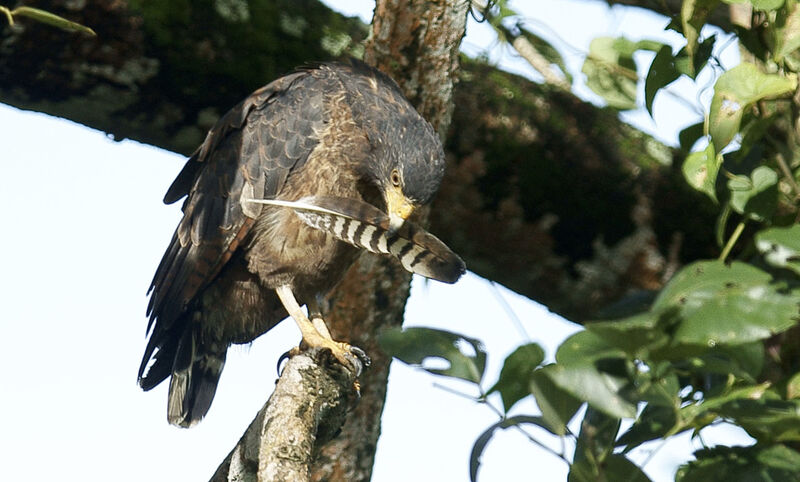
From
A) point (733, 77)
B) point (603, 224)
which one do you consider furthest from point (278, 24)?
point (733, 77)

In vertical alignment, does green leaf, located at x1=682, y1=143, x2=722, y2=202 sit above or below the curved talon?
above

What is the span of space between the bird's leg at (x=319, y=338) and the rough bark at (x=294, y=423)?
0.23ft

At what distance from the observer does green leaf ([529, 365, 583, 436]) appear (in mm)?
1305

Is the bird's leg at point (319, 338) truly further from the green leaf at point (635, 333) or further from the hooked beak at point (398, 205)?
the green leaf at point (635, 333)

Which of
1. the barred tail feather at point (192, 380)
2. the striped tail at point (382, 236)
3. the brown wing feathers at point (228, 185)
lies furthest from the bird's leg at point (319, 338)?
the striped tail at point (382, 236)

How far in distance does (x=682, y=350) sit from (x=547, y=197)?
2520 millimetres

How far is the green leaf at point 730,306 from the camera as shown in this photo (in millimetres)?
1188

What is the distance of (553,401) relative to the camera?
1.33m

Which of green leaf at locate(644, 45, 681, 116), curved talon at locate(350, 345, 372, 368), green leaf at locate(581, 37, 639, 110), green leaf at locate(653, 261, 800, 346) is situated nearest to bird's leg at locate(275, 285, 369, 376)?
curved talon at locate(350, 345, 372, 368)

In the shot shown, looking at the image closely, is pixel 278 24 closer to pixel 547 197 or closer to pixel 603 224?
pixel 547 197

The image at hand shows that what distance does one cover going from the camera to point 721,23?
4023 mm

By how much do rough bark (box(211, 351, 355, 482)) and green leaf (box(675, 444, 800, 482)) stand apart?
96 cm

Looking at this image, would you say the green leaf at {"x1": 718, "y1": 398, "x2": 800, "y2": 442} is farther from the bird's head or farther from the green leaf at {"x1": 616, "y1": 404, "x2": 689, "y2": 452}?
the bird's head

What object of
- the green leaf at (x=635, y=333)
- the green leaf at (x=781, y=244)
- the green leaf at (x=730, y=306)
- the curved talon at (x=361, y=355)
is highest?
the green leaf at (x=781, y=244)
